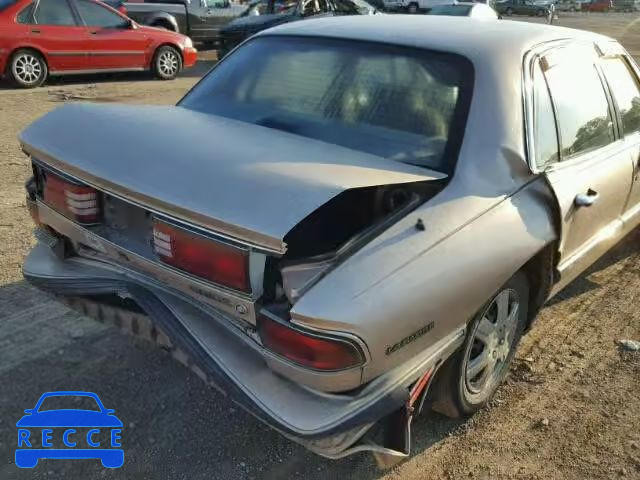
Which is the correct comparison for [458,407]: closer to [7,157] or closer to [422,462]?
[422,462]

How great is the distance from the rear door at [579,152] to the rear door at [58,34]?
29.3 feet

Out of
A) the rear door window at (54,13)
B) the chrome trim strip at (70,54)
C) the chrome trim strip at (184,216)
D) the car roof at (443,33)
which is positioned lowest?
the chrome trim strip at (70,54)

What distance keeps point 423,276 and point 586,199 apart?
Answer: 129 centimetres

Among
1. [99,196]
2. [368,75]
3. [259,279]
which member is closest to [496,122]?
[368,75]

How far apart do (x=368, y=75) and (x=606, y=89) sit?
1517mm

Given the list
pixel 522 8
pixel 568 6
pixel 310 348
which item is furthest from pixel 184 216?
pixel 568 6

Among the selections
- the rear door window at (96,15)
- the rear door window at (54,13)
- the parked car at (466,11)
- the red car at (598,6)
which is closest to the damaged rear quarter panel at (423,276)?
the rear door window at (54,13)

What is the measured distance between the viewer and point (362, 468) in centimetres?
263

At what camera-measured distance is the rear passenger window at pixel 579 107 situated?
3.06m

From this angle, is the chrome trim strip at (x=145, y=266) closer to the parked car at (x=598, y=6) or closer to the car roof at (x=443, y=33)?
the car roof at (x=443, y=33)

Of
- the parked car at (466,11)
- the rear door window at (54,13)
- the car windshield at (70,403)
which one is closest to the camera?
the car windshield at (70,403)

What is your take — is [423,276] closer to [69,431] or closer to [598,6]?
[69,431]

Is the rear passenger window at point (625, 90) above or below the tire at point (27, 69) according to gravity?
above

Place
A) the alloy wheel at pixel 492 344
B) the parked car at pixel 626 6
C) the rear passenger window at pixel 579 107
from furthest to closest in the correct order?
the parked car at pixel 626 6 < the rear passenger window at pixel 579 107 < the alloy wheel at pixel 492 344
